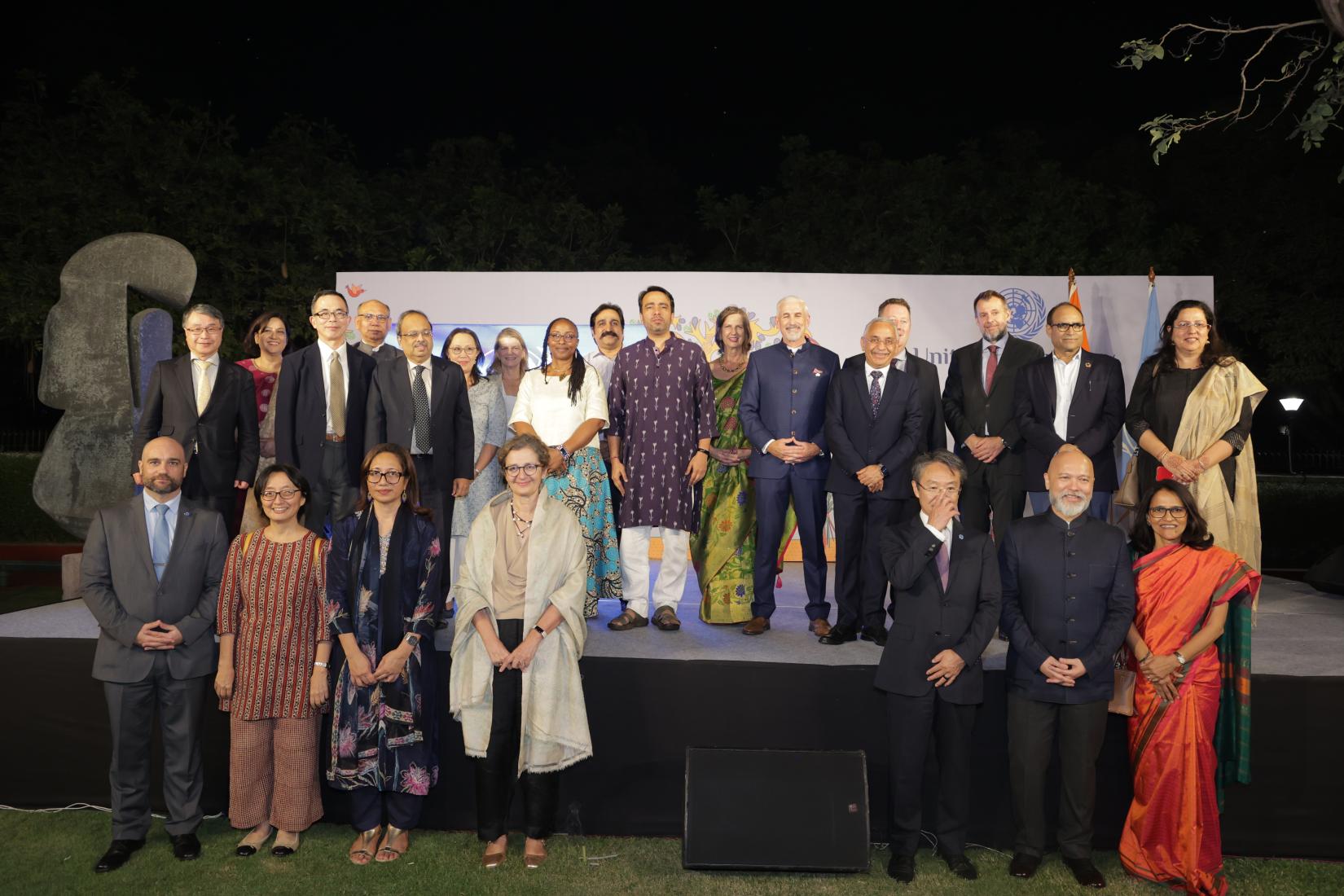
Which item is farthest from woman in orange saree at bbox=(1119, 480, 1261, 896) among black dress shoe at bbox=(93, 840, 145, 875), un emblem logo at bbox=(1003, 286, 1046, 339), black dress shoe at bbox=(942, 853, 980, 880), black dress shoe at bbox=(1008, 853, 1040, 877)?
un emblem logo at bbox=(1003, 286, 1046, 339)

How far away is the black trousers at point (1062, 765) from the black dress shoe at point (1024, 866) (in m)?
0.02

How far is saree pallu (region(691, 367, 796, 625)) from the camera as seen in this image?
450cm

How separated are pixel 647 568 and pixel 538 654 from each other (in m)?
1.16

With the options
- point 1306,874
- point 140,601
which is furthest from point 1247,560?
point 140,601

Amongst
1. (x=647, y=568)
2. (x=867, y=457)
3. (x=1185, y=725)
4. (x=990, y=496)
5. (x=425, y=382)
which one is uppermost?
(x=425, y=382)

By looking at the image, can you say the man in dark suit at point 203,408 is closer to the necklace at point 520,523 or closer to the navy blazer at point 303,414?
the navy blazer at point 303,414

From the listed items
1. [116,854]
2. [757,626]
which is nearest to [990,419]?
[757,626]

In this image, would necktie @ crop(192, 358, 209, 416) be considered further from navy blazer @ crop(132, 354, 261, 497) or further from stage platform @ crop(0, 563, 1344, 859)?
stage platform @ crop(0, 563, 1344, 859)

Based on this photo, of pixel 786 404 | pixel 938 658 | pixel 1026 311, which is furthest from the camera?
pixel 1026 311

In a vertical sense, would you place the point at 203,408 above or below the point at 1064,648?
above

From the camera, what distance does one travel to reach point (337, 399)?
4.40 m

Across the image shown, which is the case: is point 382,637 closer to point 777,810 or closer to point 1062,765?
point 777,810

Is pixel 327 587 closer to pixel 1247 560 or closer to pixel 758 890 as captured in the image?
pixel 758 890

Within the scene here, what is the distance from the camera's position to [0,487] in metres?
12.1
